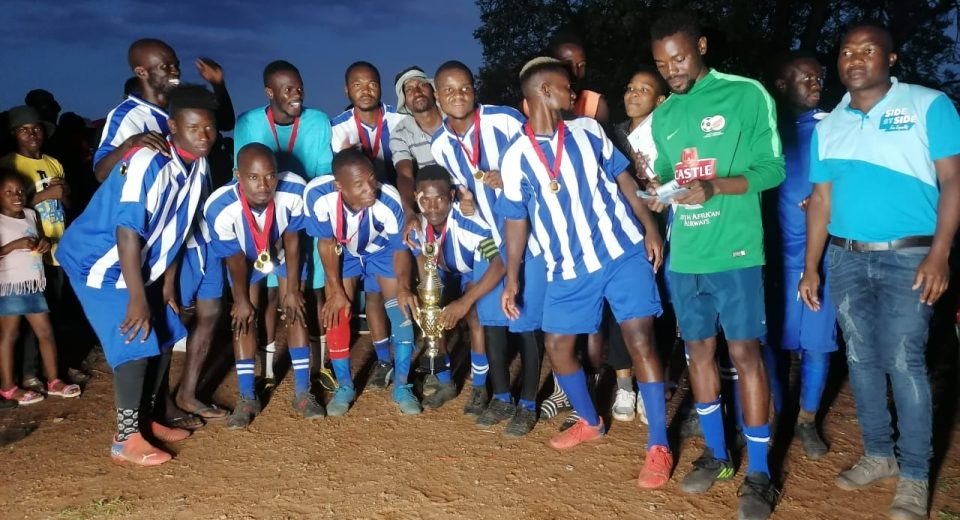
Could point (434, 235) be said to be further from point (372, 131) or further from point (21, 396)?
point (21, 396)

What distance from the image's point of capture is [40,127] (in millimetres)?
5770

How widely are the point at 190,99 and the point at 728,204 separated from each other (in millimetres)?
3285

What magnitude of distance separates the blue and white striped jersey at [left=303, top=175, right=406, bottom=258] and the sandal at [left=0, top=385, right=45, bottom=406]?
2.57 metres

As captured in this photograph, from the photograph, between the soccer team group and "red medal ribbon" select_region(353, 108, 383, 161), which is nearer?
the soccer team group

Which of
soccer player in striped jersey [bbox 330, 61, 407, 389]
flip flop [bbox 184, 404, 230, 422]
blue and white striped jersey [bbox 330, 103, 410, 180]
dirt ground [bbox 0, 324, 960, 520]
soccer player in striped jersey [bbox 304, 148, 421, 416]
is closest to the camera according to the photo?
dirt ground [bbox 0, 324, 960, 520]

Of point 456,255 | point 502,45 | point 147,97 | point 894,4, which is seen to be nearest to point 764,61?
point 894,4

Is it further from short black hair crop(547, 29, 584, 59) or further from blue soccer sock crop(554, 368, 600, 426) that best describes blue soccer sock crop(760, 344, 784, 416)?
short black hair crop(547, 29, 584, 59)

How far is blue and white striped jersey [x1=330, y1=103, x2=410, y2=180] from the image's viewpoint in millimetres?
5621

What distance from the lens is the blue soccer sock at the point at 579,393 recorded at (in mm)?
4194

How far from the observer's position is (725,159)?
3449 millimetres

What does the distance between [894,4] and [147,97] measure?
11.4 m

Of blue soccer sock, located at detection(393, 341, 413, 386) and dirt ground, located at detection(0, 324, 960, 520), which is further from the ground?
blue soccer sock, located at detection(393, 341, 413, 386)

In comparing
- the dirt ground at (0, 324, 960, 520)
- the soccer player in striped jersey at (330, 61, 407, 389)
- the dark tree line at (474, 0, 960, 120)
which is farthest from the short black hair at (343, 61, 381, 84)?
the dark tree line at (474, 0, 960, 120)

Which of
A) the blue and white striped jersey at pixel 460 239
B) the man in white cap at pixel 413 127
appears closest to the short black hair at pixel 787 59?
the blue and white striped jersey at pixel 460 239
